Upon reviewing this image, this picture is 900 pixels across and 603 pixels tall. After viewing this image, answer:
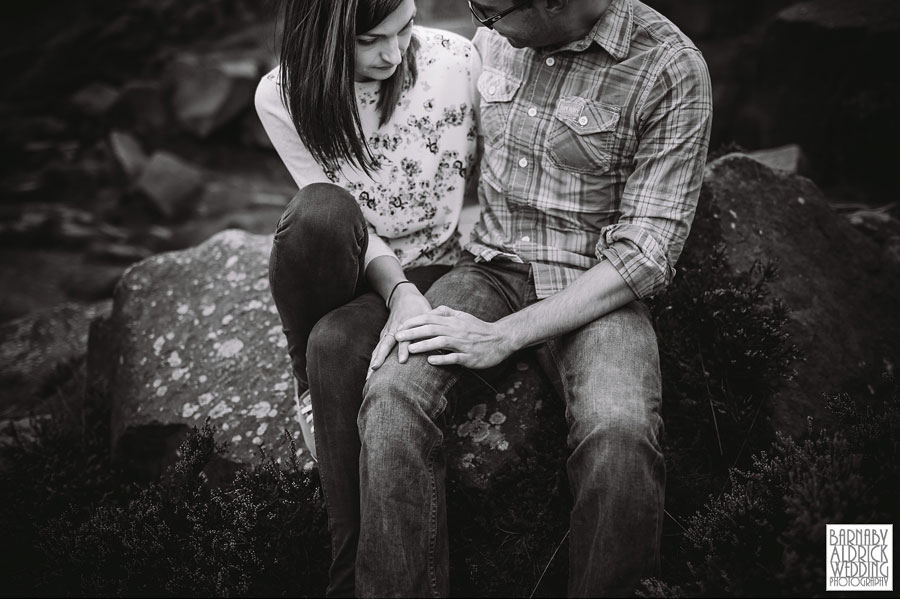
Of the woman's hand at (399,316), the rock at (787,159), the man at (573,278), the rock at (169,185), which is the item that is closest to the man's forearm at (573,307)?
the man at (573,278)

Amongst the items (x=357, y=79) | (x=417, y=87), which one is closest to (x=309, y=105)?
(x=357, y=79)

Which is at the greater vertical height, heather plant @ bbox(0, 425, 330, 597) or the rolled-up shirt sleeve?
the rolled-up shirt sleeve

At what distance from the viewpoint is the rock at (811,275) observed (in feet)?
8.42

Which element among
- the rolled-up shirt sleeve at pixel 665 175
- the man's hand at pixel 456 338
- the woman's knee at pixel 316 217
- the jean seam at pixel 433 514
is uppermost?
the rolled-up shirt sleeve at pixel 665 175

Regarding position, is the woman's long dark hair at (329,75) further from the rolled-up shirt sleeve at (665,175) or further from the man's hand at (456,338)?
the rolled-up shirt sleeve at (665,175)

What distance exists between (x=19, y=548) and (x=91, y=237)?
413 cm

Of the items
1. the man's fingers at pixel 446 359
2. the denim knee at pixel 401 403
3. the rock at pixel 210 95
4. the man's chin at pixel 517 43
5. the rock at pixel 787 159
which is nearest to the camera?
the denim knee at pixel 401 403

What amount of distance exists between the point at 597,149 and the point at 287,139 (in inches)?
44.2

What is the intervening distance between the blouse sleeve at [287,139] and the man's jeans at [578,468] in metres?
0.71

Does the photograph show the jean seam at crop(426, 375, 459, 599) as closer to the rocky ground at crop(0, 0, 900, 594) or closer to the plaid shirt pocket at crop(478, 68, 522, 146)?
the rocky ground at crop(0, 0, 900, 594)

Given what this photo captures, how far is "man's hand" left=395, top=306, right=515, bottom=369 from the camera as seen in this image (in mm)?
2109

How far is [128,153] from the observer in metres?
7.25

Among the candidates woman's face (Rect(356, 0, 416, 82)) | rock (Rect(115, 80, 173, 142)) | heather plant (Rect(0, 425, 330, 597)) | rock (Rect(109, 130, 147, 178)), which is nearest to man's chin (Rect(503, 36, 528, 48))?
woman's face (Rect(356, 0, 416, 82))

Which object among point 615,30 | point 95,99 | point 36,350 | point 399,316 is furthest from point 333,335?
point 95,99
